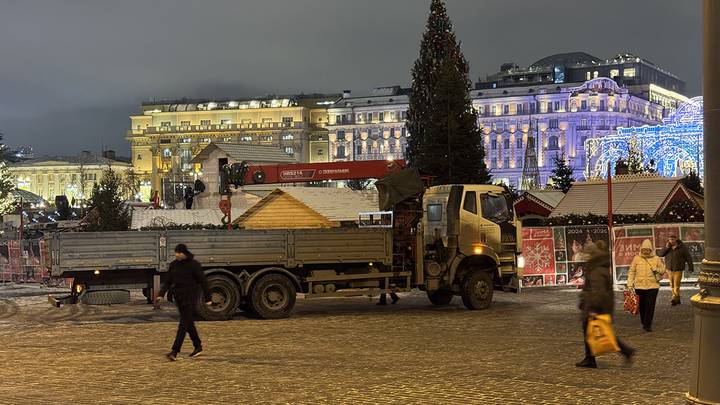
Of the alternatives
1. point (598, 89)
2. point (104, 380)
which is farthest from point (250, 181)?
point (598, 89)

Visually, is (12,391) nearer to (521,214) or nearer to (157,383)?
(157,383)

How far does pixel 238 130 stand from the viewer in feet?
630

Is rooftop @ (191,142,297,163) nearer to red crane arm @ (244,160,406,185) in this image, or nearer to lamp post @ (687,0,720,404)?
red crane arm @ (244,160,406,185)

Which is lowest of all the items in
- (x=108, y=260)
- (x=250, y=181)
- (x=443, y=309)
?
(x=443, y=309)

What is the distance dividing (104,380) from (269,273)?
9.59 m

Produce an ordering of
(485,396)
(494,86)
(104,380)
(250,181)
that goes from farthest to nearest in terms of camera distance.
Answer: (494,86)
(250,181)
(104,380)
(485,396)

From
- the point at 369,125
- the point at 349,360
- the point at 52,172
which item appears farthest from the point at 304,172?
the point at 52,172

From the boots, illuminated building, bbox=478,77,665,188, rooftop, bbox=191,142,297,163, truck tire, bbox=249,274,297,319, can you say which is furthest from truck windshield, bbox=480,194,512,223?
illuminated building, bbox=478,77,665,188

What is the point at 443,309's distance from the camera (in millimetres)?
24891

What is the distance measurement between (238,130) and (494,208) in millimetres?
170567

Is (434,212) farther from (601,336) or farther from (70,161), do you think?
(70,161)

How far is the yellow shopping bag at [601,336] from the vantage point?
13.1 metres

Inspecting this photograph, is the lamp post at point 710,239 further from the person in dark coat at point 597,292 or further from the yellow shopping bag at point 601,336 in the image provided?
the person in dark coat at point 597,292

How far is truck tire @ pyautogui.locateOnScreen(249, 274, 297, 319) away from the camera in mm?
22141
